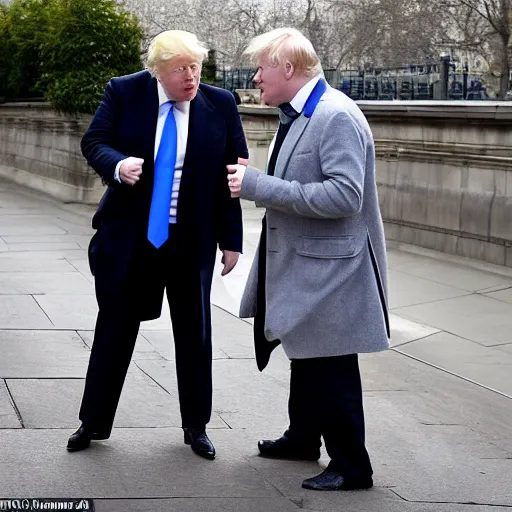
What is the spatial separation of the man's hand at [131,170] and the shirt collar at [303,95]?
685 millimetres

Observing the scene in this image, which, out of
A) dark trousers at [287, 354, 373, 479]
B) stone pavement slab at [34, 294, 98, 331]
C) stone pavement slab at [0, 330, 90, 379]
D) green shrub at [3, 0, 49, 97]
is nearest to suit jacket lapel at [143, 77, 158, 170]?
dark trousers at [287, 354, 373, 479]

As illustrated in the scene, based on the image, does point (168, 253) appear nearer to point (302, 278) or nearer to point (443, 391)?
point (302, 278)

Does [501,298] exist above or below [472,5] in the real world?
below

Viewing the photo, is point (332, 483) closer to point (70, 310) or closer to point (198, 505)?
point (198, 505)

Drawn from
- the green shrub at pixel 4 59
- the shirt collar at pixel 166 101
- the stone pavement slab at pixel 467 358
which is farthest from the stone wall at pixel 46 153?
the shirt collar at pixel 166 101

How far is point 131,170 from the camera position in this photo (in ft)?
16.2

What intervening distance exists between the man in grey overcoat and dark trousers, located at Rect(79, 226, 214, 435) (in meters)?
0.45

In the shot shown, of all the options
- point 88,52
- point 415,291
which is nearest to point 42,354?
point 415,291

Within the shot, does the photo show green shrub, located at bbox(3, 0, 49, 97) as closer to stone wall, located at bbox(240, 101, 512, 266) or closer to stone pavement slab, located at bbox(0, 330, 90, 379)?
stone wall, located at bbox(240, 101, 512, 266)

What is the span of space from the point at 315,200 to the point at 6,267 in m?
6.80

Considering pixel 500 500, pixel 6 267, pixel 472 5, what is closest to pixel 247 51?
pixel 500 500

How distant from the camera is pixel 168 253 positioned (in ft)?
17.0

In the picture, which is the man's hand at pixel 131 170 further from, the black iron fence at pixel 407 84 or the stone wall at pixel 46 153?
the black iron fence at pixel 407 84

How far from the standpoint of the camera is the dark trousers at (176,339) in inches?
207
